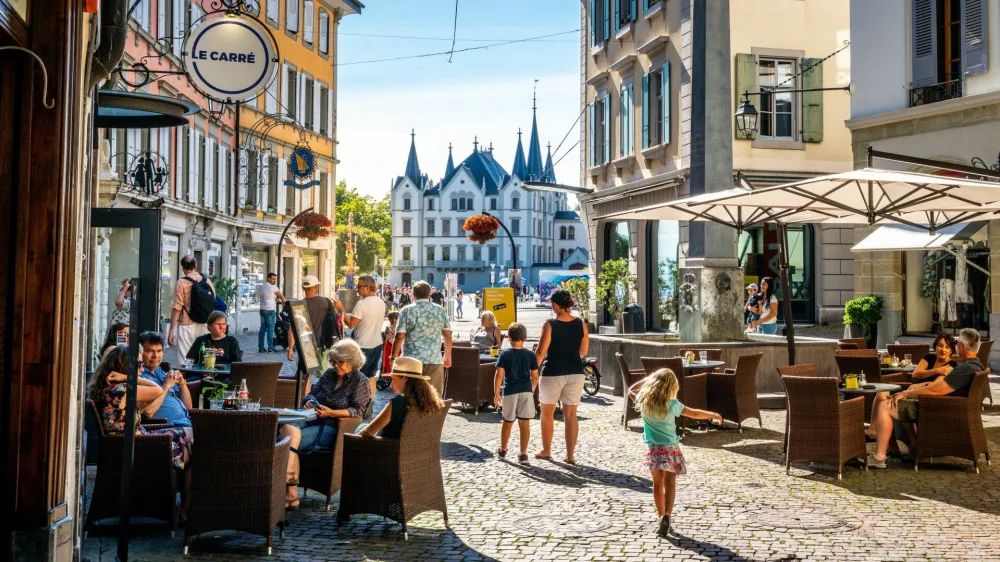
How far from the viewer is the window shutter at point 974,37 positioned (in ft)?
61.5

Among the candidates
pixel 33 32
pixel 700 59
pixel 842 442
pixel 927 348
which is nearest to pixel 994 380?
pixel 927 348

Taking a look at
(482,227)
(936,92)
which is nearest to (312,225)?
(482,227)

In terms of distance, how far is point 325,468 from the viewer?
776 centimetres

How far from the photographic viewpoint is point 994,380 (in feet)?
56.7

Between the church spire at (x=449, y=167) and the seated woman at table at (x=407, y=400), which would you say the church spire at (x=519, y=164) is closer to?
the church spire at (x=449, y=167)

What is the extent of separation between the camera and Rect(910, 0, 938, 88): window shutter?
20109 mm

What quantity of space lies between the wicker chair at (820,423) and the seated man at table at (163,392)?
489 centimetres

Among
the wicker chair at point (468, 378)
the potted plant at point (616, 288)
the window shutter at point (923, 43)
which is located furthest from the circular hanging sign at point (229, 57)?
the potted plant at point (616, 288)

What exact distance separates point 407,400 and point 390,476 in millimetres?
495

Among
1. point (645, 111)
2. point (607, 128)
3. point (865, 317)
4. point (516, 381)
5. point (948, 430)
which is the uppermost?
point (607, 128)

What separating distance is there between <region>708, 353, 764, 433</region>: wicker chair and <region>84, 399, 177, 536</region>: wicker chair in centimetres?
695

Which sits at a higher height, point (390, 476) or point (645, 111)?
point (645, 111)

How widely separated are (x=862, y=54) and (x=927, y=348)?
9.16 metres

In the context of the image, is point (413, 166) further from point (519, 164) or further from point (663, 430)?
point (663, 430)
